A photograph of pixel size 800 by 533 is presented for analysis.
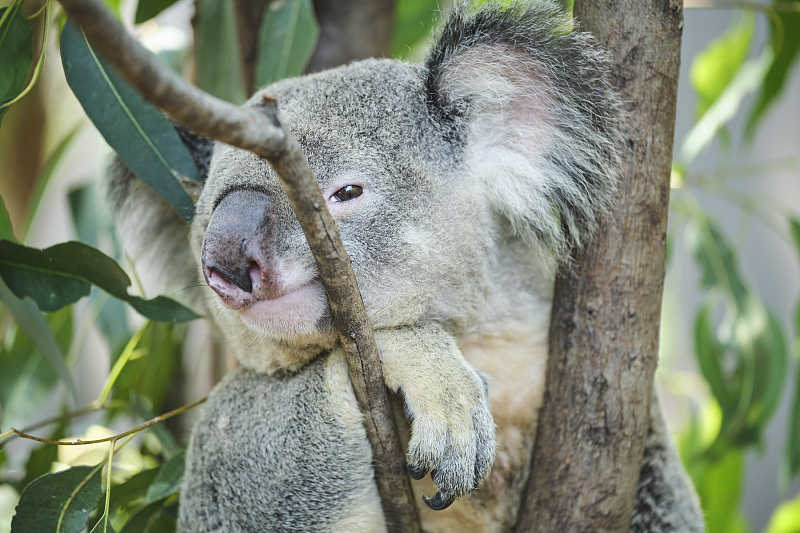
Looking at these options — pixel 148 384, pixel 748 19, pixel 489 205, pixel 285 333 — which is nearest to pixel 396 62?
pixel 489 205

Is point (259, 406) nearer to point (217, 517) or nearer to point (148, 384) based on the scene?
point (217, 517)

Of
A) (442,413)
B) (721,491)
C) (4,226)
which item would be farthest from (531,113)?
(721,491)

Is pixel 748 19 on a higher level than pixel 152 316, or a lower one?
higher

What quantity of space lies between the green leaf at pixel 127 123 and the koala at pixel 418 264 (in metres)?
0.08

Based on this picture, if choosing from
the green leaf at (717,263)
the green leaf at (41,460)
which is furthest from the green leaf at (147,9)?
the green leaf at (717,263)

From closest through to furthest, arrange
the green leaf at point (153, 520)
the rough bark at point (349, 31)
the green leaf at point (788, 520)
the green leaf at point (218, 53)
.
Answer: the green leaf at point (153, 520)
the green leaf at point (218, 53)
the rough bark at point (349, 31)
the green leaf at point (788, 520)

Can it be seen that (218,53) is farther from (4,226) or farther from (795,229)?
(795,229)

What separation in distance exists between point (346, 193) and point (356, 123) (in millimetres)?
149

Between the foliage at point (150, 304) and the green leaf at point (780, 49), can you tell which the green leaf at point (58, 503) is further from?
the green leaf at point (780, 49)

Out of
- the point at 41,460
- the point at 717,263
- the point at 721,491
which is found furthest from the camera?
the point at 721,491

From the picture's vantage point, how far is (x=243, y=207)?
1.29 m

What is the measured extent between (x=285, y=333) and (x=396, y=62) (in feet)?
2.19

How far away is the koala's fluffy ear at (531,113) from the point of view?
4.81 feet

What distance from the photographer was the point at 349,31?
8.58 ft
